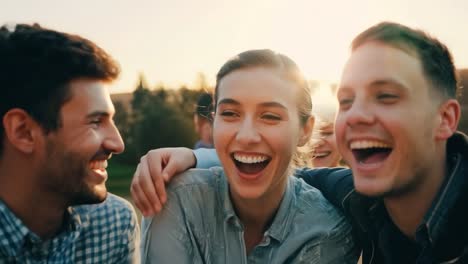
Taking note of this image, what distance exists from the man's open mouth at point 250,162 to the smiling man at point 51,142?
718mm

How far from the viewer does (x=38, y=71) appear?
2686mm

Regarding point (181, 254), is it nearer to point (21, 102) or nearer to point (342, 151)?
point (342, 151)

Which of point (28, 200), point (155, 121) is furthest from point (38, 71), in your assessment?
point (155, 121)

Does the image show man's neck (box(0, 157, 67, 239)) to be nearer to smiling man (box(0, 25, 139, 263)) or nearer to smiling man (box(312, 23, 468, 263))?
smiling man (box(0, 25, 139, 263))

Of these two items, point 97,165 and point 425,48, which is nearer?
point 425,48

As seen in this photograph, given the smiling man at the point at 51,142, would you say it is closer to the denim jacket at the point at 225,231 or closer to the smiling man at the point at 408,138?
the denim jacket at the point at 225,231

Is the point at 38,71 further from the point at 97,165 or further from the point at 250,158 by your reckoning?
the point at 250,158

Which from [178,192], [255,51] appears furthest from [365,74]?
[178,192]

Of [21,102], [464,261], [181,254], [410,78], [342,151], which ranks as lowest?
[181,254]

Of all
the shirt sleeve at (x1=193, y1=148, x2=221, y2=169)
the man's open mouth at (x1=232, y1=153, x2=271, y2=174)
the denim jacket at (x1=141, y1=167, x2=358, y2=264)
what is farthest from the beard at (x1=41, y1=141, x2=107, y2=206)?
the man's open mouth at (x1=232, y1=153, x2=271, y2=174)

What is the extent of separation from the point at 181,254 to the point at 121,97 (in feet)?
106

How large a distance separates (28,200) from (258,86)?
1455 mm

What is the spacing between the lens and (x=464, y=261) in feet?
7.36

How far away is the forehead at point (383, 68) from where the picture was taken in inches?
93.7
